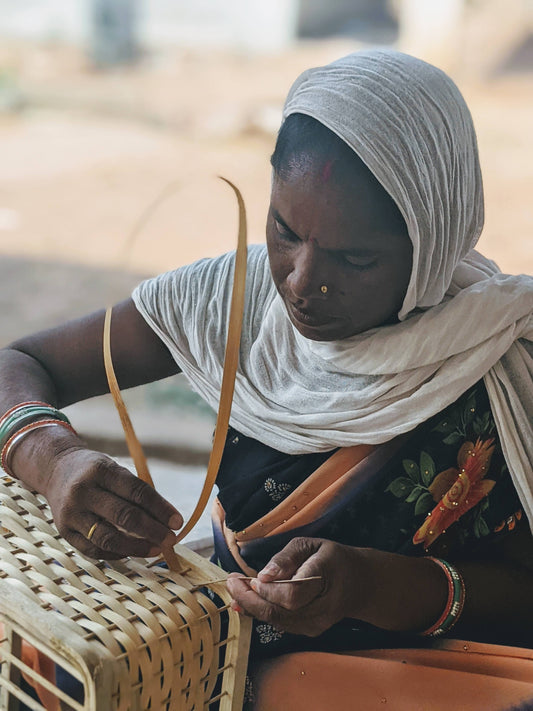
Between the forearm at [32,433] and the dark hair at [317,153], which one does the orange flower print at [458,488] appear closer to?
the dark hair at [317,153]

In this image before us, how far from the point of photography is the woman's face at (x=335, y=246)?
3.83 ft

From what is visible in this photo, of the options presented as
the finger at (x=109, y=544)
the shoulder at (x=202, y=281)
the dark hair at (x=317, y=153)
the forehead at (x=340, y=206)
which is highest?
the dark hair at (x=317, y=153)

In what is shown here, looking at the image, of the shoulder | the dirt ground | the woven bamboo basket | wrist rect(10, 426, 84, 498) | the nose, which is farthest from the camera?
the dirt ground

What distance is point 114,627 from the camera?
3.65 feet

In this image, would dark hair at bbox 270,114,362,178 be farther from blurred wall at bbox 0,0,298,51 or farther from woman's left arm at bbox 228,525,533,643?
blurred wall at bbox 0,0,298,51

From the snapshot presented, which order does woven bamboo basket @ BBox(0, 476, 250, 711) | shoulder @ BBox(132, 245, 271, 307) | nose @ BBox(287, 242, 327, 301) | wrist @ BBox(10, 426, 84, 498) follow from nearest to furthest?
woven bamboo basket @ BBox(0, 476, 250, 711)
nose @ BBox(287, 242, 327, 301)
wrist @ BBox(10, 426, 84, 498)
shoulder @ BBox(132, 245, 271, 307)

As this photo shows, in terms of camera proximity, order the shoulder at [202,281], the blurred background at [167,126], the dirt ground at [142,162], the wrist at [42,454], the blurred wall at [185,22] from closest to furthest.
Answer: the wrist at [42,454] < the shoulder at [202,281] < the blurred background at [167,126] < the dirt ground at [142,162] < the blurred wall at [185,22]

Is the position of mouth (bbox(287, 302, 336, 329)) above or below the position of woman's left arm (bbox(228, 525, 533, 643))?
above

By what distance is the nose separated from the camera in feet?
3.90

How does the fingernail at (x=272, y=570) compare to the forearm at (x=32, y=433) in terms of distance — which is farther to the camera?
the forearm at (x=32, y=433)

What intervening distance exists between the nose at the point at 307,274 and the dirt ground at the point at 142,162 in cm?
305

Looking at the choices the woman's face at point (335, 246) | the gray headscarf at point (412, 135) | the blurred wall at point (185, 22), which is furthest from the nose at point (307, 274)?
the blurred wall at point (185, 22)

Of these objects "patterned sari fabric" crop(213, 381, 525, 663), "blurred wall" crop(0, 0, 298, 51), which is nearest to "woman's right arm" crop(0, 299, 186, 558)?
"patterned sari fabric" crop(213, 381, 525, 663)

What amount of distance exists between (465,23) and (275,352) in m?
8.13
